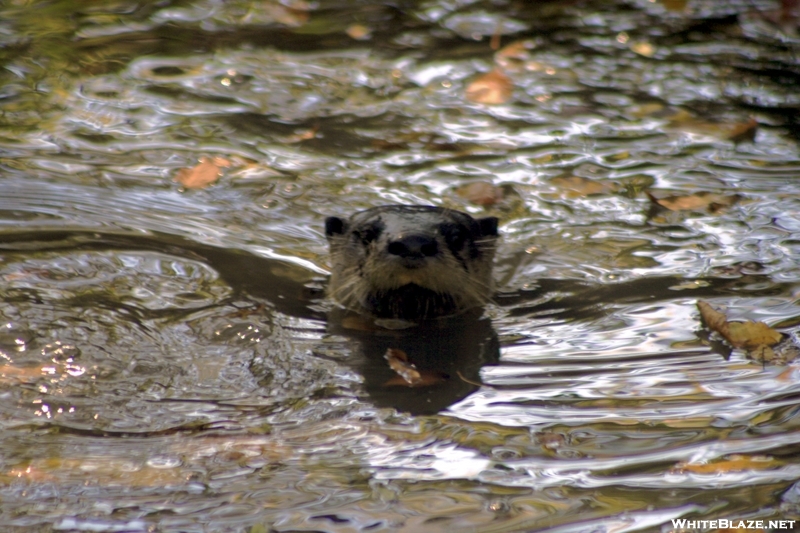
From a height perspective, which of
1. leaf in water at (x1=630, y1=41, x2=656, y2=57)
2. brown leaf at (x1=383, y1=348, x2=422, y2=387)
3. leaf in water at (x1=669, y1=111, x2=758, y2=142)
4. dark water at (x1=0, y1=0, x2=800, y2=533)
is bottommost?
brown leaf at (x1=383, y1=348, x2=422, y2=387)

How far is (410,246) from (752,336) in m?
1.68

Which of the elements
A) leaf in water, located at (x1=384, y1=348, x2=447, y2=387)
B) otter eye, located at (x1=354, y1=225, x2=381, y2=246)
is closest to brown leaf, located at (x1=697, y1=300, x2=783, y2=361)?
leaf in water, located at (x1=384, y1=348, x2=447, y2=387)

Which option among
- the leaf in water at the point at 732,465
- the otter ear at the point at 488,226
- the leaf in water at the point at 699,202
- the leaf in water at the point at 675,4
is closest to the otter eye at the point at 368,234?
the otter ear at the point at 488,226

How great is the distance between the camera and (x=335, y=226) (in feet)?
18.2

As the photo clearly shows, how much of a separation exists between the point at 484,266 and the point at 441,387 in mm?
1430

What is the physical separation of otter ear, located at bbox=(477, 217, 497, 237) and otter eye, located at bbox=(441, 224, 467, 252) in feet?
1.27

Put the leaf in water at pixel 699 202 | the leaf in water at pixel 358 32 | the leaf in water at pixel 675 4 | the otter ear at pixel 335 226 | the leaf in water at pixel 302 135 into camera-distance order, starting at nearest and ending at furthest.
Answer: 1. the otter ear at pixel 335 226
2. the leaf in water at pixel 699 202
3. the leaf in water at pixel 302 135
4. the leaf in water at pixel 358 32
5. the leaf in water at pixel 675 4

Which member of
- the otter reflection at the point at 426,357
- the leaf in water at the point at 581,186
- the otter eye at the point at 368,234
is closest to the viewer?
the otter reflection at the point at 426,357

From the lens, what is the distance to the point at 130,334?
15.2ft

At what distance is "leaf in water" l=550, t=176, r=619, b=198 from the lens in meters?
6.84

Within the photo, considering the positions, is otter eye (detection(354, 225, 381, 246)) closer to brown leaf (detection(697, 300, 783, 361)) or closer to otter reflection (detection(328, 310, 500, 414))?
otter reflection (detection(328, 310, 500, 414))

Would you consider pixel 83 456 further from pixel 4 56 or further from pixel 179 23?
pixel 179 23

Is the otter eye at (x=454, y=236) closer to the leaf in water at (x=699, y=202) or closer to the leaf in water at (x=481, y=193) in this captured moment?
the leaf in water at (x=481, y=193)

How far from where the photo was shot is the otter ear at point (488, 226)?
560 cm
